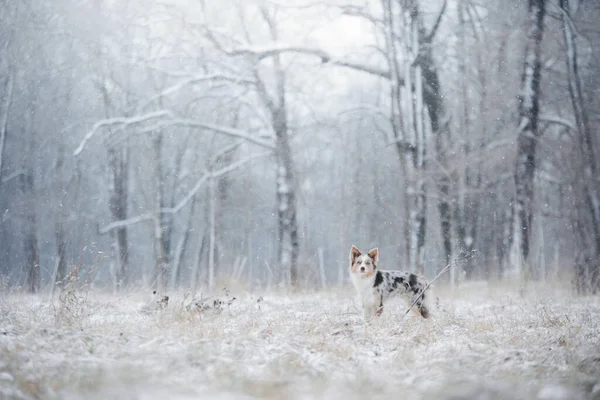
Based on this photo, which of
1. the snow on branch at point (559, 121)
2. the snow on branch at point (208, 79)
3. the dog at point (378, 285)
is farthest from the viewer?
the snow on branch at point (208, 79)

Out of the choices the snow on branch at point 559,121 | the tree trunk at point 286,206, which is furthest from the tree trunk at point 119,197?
the snow on branch at point 559,121

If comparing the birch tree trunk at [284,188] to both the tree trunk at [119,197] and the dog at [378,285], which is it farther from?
the dog at [378,285]

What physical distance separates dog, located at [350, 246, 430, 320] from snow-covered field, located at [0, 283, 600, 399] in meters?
0.58

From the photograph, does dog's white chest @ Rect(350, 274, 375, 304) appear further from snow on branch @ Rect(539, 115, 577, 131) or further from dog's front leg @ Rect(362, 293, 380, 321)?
snow on branch @ Rect(539, 115, 577, 131)

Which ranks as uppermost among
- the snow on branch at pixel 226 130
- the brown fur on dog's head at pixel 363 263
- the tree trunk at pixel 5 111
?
the tree trunk at pixel 5 111

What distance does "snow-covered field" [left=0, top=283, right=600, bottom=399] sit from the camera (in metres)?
3.90

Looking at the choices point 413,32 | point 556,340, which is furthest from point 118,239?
point 556,340

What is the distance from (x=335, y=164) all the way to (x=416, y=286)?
91.9 feet

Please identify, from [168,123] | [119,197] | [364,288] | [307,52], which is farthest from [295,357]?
[119,197]

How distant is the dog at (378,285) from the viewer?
347 inches

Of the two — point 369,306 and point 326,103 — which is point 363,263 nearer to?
point 369,306

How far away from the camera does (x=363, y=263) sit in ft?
29.7

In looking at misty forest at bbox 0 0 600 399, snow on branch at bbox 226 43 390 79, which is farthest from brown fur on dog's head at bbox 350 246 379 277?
snow on branch at bbox 226 43 390 79

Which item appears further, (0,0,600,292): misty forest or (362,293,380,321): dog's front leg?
(0,0,600,292): misty forest
